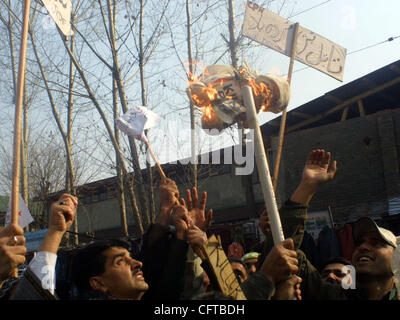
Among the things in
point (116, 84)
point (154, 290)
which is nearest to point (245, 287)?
point (154, 290)

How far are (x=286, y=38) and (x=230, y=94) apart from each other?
116cm

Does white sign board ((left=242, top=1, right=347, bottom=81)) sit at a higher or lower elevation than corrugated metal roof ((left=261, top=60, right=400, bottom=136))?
lower

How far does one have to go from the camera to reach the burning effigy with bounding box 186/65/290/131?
2852mm

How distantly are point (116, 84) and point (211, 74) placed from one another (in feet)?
23.5

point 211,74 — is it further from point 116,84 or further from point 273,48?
point 116,84

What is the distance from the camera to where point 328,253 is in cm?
722

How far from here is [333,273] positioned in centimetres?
358

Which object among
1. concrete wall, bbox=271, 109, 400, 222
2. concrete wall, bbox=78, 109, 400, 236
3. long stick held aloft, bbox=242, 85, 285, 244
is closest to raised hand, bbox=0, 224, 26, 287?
long stick held aloft, bbox=242, 85, 285, 244

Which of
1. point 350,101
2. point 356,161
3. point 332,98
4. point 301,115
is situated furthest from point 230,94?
point 301,115

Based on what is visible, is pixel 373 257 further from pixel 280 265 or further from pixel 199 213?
pixel 199 213

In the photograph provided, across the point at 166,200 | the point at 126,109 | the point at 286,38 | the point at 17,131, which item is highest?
the point at 126,109

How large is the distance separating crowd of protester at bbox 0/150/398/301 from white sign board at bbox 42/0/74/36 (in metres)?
1.64

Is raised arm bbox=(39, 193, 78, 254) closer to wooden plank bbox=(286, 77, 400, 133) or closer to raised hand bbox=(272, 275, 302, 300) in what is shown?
raised hand bbox=(272, 275, 302, 300)

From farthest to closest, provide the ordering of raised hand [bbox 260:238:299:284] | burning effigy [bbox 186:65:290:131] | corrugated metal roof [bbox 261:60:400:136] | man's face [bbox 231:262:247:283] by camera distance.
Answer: corrugated metal roof [bbox 261:60:400:136] < man's face [bbox 231:262:247:283] < burning effigy [bbox 186:65:290:131] < raised hand [bbox 260:238:299:284]
